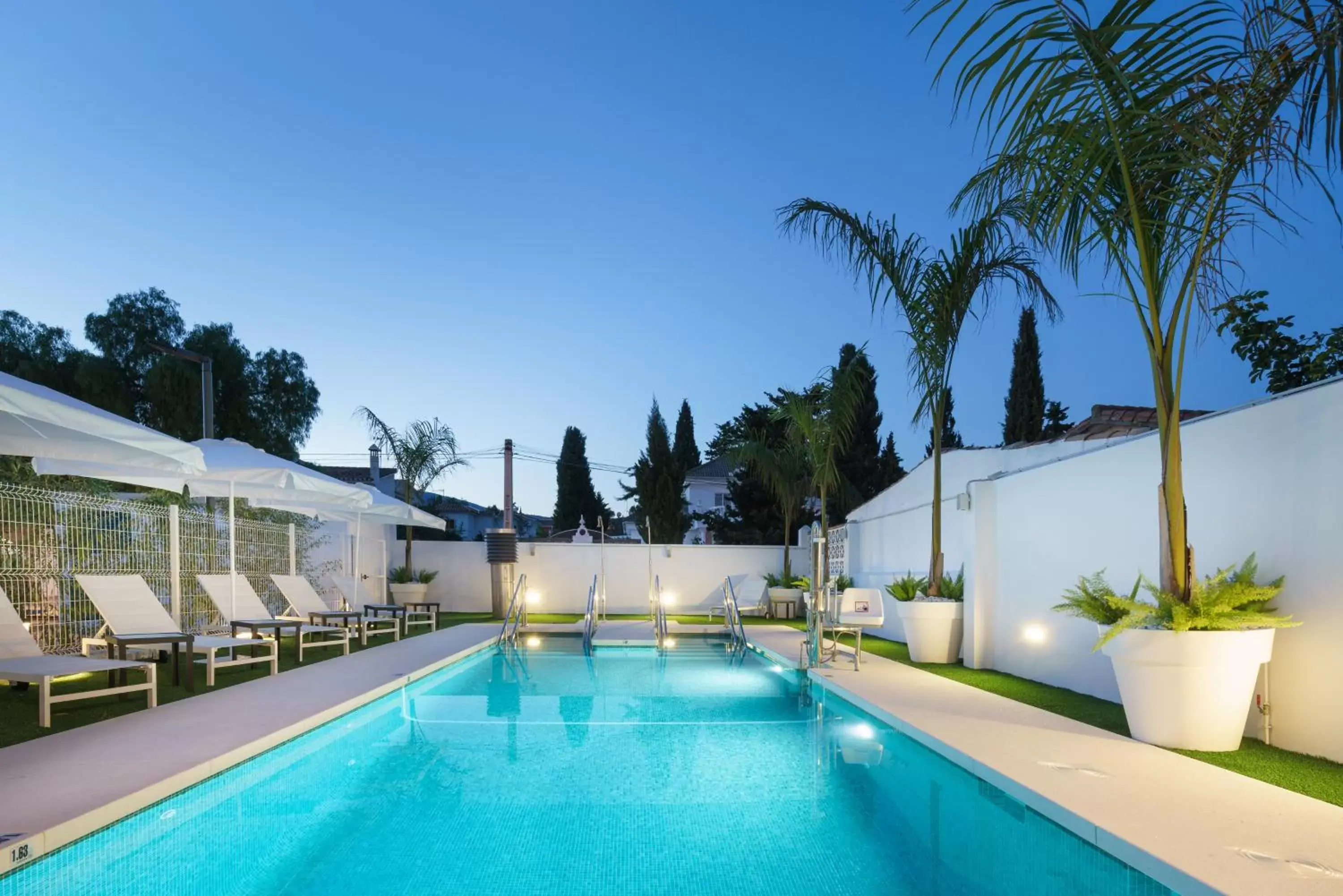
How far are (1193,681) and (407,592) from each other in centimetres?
1475

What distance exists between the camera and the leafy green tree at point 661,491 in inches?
1153

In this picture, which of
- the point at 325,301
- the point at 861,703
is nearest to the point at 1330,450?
the point at 861,703

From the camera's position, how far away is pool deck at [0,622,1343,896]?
2.92 metres

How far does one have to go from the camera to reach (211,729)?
5152 mm

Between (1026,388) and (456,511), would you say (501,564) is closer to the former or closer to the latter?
(1026,388)

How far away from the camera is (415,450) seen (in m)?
17.0

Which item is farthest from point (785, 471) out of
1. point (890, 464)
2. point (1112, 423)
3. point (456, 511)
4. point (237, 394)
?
point (456, 511)

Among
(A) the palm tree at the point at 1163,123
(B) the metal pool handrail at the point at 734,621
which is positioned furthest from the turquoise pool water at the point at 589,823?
(B) the metal pool handrail at the point at 734,621

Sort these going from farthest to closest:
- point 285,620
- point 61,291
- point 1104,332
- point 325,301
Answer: point 61,291, point 1104,332, point 325,301, point 285,620

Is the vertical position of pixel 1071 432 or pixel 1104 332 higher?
pixel 1104 332

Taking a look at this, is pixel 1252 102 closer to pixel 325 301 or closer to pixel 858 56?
pixel 858 56

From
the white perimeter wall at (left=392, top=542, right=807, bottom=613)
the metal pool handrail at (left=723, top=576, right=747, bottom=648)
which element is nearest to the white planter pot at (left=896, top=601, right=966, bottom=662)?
the metal pool handrail at (left=723, top=576, right=747, bottom=648)

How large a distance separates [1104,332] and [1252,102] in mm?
17688

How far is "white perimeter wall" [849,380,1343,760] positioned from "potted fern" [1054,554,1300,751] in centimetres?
20
